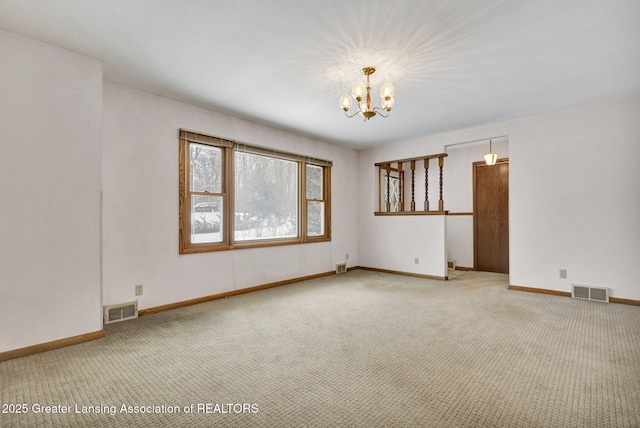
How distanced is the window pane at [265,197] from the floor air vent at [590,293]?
4.05 meters

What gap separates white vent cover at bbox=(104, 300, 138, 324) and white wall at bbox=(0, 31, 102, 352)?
1.49ft

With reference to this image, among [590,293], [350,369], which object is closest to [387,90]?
[350,369]

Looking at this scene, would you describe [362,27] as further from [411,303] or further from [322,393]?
[411,303]

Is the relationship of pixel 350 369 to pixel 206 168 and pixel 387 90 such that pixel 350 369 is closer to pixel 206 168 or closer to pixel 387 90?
pixel 387 90

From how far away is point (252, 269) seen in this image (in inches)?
182

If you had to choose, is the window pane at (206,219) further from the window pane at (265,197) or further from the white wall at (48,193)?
the white wall at (48,193)

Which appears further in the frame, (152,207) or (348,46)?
(152,207)

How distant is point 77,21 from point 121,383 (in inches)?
102

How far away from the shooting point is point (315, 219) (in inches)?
229

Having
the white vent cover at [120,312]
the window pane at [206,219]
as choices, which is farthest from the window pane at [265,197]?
the white vent cover at [120,312]

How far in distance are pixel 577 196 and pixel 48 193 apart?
5.86 m

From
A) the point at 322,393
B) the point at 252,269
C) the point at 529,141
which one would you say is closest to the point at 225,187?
the point at 252,269

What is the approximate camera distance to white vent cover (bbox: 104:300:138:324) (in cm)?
323

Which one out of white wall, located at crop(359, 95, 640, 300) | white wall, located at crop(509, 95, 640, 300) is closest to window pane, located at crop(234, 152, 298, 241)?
white wall, located at crop(359, 95, 640, 300)
